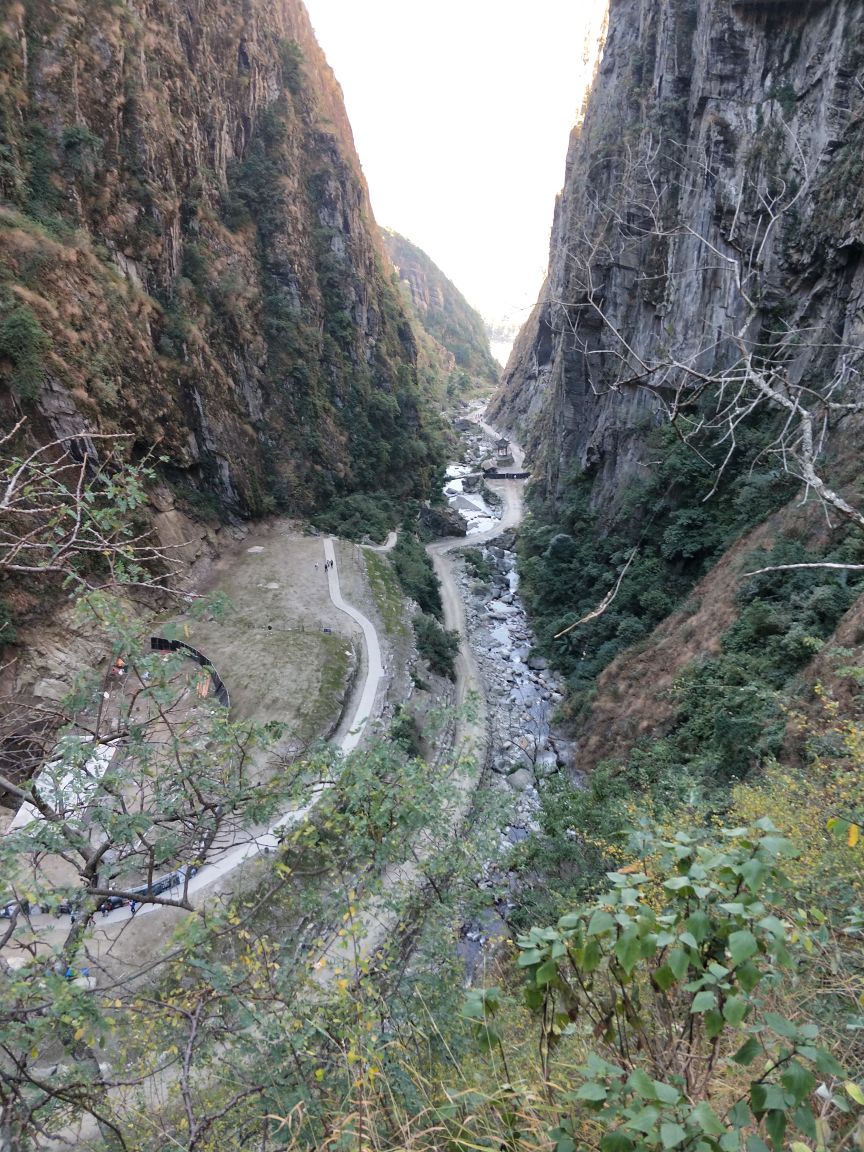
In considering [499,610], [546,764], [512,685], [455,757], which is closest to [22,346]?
[455,757]

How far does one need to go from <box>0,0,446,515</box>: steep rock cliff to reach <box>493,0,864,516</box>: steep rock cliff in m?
16.5

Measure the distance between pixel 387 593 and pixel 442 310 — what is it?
110m

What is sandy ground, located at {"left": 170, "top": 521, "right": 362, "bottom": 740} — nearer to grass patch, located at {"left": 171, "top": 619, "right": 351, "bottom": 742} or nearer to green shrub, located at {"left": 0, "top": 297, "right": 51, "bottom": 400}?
grass patch, located at {"left": 171, "top": 619, "right": 351, "bottom": 742}

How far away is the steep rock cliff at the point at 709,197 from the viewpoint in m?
16.8

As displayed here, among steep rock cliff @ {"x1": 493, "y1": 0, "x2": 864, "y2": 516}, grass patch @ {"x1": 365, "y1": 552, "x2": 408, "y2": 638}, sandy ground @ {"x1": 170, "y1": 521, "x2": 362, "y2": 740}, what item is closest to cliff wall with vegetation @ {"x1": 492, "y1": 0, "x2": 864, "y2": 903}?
steep rock cliff @ {"x1": 493, "y1": 0, "x2": 864, "y2": 516}

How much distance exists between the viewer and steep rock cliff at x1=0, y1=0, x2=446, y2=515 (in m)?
21.3

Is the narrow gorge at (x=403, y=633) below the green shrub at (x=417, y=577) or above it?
above

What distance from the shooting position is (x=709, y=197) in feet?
72.2

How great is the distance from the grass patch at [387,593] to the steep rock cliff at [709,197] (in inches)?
476

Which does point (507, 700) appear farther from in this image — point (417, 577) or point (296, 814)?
point (296, 814)

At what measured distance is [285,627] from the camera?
2359 centimetres

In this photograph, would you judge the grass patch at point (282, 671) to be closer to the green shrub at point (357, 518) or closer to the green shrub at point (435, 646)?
the green shrub at point (435, 646)

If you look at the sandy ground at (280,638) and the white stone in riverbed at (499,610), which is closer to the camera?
the sandy ground at (280,638)

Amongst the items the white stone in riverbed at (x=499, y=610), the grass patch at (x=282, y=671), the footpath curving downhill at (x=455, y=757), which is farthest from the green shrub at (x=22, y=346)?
the white stone in riverbed at (x=499, y=610)
